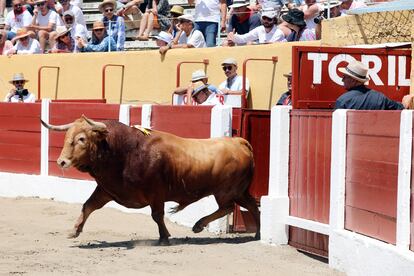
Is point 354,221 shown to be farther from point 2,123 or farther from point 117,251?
point 2,123

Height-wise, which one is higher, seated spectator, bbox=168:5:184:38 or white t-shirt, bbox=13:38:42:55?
seated spectator, bbox=168:5:184:38

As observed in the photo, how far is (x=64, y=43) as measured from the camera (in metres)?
16.9

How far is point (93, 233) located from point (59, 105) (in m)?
3.61

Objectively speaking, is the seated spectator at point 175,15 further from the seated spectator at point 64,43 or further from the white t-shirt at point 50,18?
the white t-shirt at point 50,18

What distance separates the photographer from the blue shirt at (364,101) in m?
8.58

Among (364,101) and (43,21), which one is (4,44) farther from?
(364,101)

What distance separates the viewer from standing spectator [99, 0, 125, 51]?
15.8 metres

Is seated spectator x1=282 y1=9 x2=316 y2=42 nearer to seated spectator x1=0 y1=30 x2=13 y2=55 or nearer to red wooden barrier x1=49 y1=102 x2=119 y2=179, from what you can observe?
red wooden barrier x1=49 y1=102 x2=119 y2=179

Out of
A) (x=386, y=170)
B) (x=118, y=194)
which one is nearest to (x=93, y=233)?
(x=118, y=194)

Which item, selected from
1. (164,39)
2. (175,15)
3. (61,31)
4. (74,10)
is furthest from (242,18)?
(61,31)

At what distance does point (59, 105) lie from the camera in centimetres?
1345

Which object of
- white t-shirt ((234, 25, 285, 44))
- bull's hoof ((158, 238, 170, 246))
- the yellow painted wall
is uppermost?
white t-shirt ((234, 25, 285, 44))

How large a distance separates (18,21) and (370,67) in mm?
9718

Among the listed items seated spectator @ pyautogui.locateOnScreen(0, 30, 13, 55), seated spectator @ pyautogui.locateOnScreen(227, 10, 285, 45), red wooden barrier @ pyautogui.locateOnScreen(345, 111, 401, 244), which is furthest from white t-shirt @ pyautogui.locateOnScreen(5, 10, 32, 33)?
red wooden barrier @ pyautogui.locateOnScreen(345, 111, 401, 244)
